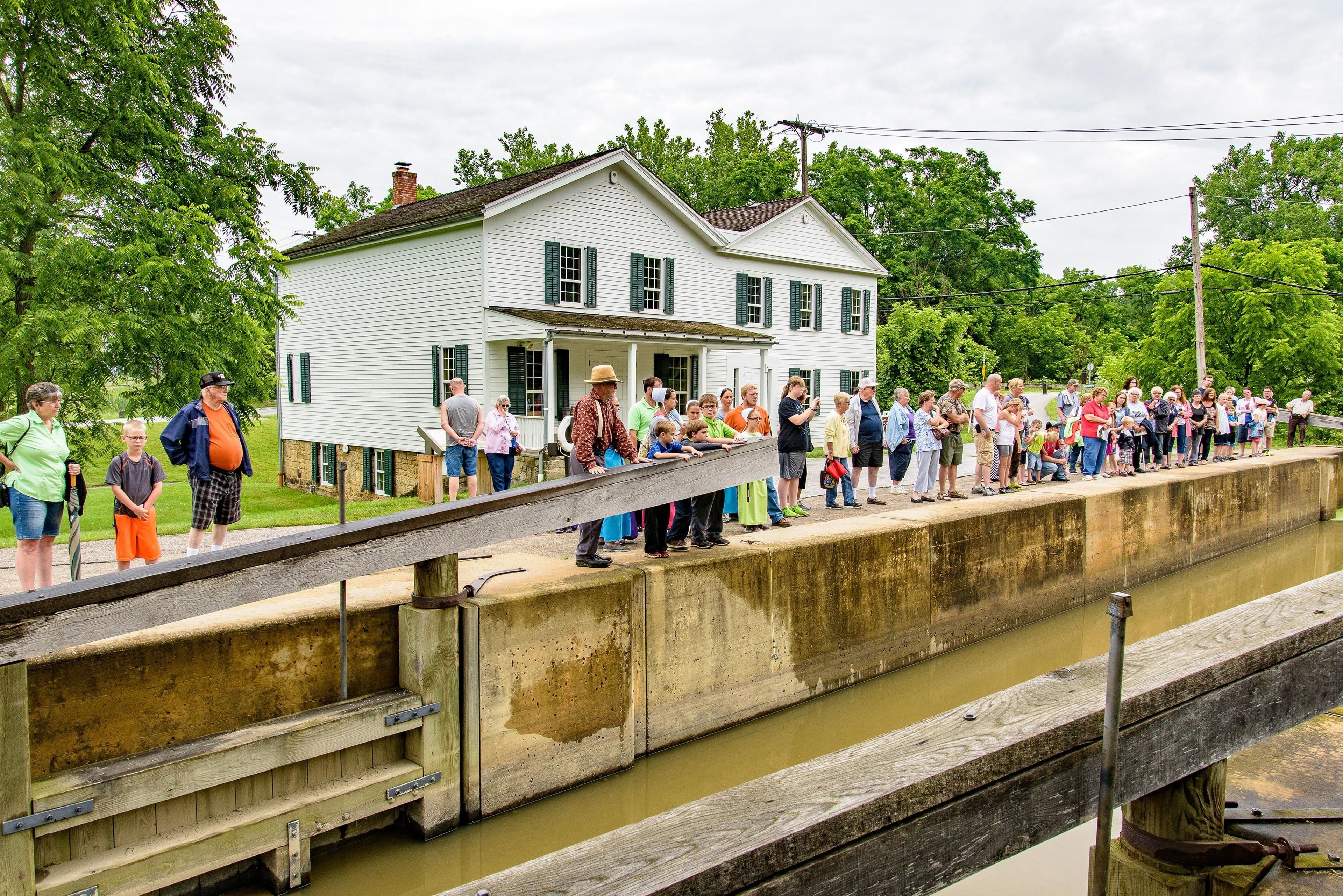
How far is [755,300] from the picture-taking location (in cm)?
2680

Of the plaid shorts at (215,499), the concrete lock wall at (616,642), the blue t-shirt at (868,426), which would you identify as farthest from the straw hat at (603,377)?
the blue t-shirt at (868,426)

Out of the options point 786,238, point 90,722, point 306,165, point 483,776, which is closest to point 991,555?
point 483,776

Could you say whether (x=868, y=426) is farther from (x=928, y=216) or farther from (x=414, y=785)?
(x=928, y=216)

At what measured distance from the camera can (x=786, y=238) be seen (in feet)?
90.6

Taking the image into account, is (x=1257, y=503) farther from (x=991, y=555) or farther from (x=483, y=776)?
(x=483, y=776)

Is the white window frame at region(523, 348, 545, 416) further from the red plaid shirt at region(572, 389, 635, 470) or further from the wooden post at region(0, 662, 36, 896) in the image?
the wooden post at region(0, 662, 36, 896)

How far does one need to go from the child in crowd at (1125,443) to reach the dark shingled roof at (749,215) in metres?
13.1

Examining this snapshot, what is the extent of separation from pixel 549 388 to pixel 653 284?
19.2 ft

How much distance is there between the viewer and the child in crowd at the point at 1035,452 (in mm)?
15211

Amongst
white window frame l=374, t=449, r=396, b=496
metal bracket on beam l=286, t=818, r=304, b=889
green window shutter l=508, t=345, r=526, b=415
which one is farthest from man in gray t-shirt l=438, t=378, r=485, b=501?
white window frame l=374, t=449, r=396, b=496

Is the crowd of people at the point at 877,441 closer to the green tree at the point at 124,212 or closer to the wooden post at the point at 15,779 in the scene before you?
the wooden post at the point at 15,779

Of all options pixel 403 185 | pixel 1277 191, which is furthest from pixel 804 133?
pixel 1277 191

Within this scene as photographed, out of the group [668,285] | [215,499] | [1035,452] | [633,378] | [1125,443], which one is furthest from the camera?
[668,285]

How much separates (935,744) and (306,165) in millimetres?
19641
